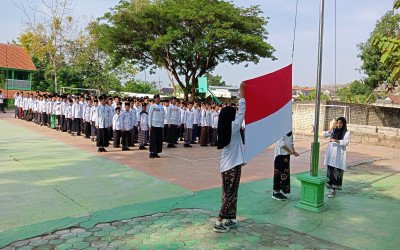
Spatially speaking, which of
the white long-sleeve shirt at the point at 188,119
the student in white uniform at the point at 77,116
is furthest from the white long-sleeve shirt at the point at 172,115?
the student in white uniform at the point at 77,116

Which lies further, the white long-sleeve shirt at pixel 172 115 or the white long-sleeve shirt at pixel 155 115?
the white long-sleeve shirt at pixel 172 115

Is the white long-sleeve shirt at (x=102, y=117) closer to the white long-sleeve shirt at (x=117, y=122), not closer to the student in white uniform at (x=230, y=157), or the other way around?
the white long-sleeve shirt at (x=117, y=122)

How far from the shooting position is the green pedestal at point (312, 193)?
5.50m

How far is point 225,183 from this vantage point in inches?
183

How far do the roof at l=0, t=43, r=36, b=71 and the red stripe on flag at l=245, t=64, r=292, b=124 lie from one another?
27.8 m

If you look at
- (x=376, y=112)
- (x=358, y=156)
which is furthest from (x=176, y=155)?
Answer: (x=376, y=112)

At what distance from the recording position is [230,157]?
4.61 meters

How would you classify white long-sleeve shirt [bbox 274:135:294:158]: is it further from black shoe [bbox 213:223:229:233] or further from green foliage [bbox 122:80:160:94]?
green foliage [bbox 122:80:160:94]

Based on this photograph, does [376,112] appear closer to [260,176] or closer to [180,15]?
[180,15]

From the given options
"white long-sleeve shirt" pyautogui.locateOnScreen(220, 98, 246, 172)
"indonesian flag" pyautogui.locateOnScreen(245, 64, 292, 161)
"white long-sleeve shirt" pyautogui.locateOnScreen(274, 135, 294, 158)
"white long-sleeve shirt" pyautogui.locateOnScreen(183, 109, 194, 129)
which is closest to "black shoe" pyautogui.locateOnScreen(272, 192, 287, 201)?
"white long-sleeve shirt" pyautogui.locateOnScreen(274, 135, 294, 158)

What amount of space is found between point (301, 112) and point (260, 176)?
13.0 m

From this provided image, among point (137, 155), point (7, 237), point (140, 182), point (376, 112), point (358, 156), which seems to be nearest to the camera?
point (7, 237)

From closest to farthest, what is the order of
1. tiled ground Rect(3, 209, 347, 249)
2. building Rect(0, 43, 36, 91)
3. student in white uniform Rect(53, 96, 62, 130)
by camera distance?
tiled ground Rect(3, 209, 347, 249)
student in white uniform Rect(53, 96, 62, 130)
building Rect(0, 43, 36, 91)

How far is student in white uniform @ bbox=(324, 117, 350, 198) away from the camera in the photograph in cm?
654
